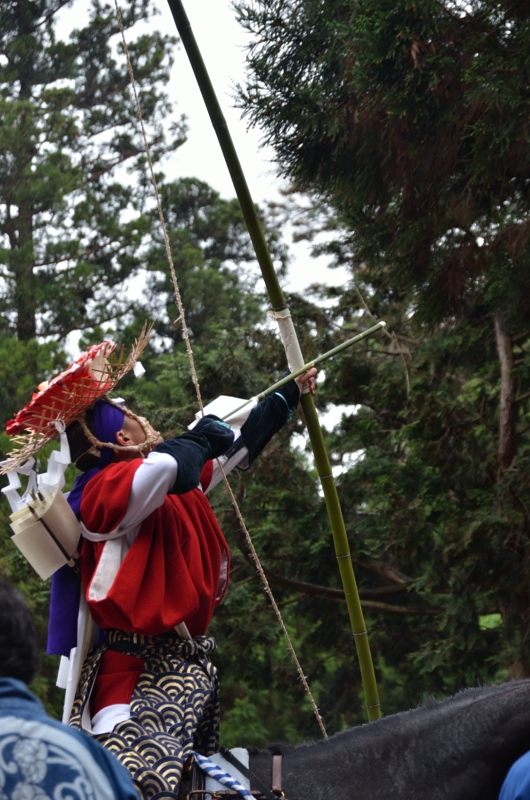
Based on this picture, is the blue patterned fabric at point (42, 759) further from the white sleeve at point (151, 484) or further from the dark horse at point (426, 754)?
the white sleeve at point (151, 484)

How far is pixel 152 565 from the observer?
2850 millimetres

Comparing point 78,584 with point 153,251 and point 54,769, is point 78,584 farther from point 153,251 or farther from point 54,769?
point 153,251

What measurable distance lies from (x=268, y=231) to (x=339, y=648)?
6.93 metres

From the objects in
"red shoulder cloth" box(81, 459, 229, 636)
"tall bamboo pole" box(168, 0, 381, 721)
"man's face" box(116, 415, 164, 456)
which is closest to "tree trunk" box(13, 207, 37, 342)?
"tall bamboo pole" box(168, 0, 381, 721)

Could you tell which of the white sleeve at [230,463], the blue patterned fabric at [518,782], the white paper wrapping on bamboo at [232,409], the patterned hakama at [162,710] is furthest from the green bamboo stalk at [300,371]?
the blue patterned fabric at [518,782]

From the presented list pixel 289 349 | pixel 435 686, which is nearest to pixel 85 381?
pixel 289 349

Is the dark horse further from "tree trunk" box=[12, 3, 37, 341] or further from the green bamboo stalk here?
"tree trunk" box=[12, 3, 37, 341]

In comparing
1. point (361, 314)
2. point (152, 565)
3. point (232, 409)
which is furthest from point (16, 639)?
point (361, 314)

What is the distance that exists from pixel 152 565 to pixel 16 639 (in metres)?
1.26

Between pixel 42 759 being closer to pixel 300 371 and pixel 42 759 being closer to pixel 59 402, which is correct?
pixel 59 402

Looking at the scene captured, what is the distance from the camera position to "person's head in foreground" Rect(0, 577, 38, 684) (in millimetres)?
1572

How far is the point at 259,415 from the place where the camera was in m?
3.52

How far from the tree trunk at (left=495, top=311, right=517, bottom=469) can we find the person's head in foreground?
558 centimetres

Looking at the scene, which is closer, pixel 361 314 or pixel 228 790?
pixel 228 790
